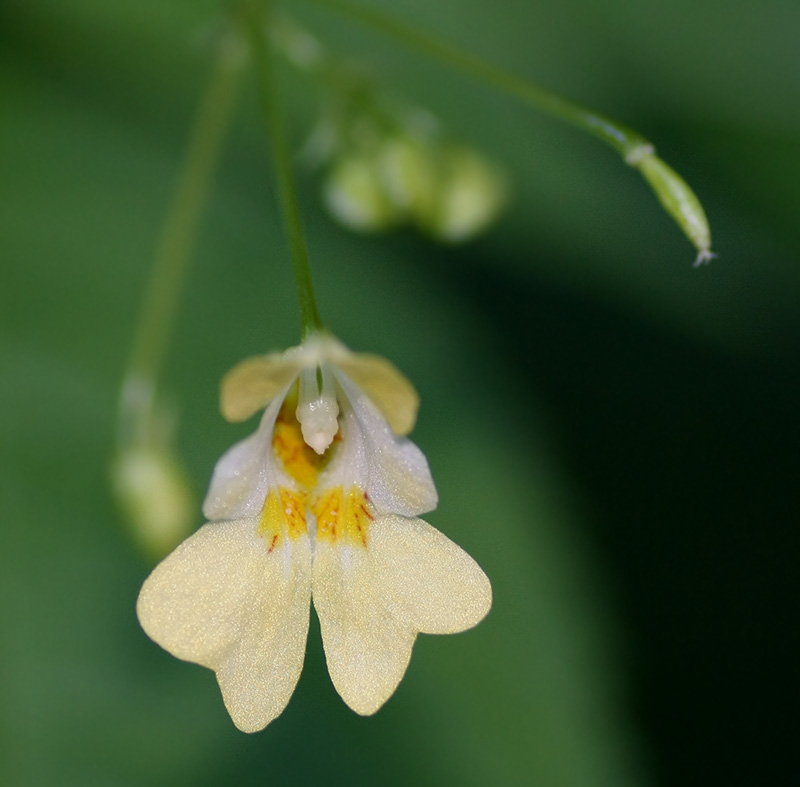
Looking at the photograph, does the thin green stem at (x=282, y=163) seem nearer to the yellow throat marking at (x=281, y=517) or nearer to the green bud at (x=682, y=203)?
the yellow throat marking at (x=281, y=517)

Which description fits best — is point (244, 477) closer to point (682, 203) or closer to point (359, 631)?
point (359, 631)

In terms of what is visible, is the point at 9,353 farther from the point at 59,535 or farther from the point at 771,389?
the point at 771,389

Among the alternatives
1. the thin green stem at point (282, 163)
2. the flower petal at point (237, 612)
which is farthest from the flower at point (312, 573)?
the thin green stem at point (282, 163)

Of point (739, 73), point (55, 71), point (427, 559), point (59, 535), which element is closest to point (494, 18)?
point (739, 73)

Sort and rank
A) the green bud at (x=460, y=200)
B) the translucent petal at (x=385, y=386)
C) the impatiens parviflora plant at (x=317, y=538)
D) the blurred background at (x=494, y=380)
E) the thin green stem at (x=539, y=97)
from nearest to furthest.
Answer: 1. the translucent petal at (x=385, y=386)
2. the impatiens parviflora plant at (x=317, y=538)
3. the thin green stem at (x=539, y=97)
4. the green bud at (x=460, y=200)
5. the blurred background at (x=494, y=380)

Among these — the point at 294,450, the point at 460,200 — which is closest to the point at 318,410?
the point at 294,450

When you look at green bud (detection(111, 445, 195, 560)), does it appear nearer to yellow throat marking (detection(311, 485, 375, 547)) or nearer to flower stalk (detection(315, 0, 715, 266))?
yellow throat marking (detection(311, 485, 375, 547))
